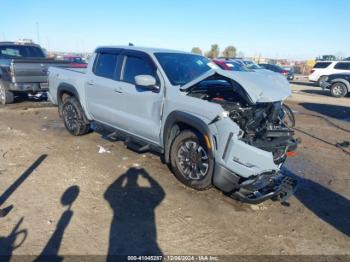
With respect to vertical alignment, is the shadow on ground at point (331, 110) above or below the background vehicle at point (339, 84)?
below

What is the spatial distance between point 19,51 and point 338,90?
16856 millimetres

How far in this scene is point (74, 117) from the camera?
23.2ft

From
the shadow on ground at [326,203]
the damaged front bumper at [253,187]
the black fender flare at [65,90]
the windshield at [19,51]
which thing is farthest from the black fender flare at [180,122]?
the windshield at [19,51]

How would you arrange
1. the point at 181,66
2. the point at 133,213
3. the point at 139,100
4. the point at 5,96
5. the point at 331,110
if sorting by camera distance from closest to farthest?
the point at 133,213
the point at 139,100
the point at 181,66
the point at 5,96
the point at 331,110

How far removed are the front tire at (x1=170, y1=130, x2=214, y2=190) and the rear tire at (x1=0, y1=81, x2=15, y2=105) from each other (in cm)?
788

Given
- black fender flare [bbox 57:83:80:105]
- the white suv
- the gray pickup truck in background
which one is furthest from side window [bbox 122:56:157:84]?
the white suv

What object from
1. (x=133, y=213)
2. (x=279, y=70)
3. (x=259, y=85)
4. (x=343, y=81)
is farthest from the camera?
(x=279, y=70)

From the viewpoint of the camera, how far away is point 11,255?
3102mm

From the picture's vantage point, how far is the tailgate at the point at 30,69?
9.41 meters

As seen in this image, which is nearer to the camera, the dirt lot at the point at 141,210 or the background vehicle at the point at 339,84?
the dirt lot at the point at 141,210

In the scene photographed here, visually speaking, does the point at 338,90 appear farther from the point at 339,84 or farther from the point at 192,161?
the point at 192,161

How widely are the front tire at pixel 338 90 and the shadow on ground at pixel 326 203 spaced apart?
51.4 feet

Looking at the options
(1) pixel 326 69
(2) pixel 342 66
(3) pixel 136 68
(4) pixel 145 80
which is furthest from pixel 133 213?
(1) pixel 326 69

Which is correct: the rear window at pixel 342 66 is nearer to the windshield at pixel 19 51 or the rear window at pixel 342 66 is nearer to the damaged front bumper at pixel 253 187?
the windshield at pixel 19 51
